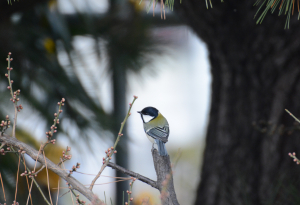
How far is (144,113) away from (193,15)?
0.42m

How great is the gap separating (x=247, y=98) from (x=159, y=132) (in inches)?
18.2

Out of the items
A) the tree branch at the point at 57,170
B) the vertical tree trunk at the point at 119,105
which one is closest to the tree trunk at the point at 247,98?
the vertical tree trunk at the point at 119,105

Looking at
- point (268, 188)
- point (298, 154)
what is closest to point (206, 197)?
point (268, 188)

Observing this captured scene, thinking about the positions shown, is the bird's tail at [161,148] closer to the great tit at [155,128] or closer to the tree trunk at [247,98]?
the great tit at [155,128]

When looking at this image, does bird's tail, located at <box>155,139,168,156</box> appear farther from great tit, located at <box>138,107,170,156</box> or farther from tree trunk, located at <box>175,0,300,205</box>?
tree trunk, located at <box>175,0,300,205</box>

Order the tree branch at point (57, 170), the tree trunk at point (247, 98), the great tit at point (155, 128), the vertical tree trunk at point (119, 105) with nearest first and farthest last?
the tree branch at point (57, 170) < the great tit at point (155, 128) < the tree trunk at point (247, 98) < the vertical tree trunk at point (119, 105)

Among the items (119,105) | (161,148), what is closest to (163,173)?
(161,148)

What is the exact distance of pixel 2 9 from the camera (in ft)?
2.25

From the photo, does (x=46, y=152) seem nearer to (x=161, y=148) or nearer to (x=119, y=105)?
(x=119, y=105)

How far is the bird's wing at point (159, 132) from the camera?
40 cm

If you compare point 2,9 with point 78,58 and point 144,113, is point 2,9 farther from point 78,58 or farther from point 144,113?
point 144,113

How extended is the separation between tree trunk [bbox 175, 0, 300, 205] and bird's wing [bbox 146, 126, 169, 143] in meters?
0.35

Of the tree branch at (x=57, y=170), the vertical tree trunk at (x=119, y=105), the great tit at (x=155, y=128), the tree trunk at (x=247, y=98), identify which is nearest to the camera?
the tree branch at (x=57, y=170)

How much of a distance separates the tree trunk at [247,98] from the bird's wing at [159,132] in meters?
0.35
